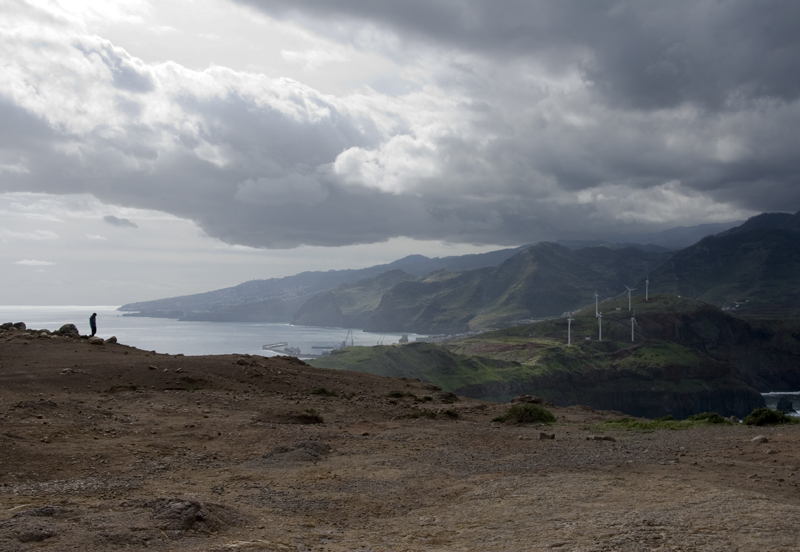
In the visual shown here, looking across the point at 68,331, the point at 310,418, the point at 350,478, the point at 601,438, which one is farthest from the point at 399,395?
the point at 68,331

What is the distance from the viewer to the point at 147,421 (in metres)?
18.0

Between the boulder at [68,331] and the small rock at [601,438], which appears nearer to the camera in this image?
the small rock at [601,438]

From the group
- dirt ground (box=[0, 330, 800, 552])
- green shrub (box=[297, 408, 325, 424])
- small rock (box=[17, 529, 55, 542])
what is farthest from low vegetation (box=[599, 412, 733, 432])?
small rock (box=[17, 529, 55, 542])

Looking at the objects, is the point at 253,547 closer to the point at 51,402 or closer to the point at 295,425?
the point at 295,425

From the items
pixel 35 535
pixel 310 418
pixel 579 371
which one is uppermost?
pixel 35 535

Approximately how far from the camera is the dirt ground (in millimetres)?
8461

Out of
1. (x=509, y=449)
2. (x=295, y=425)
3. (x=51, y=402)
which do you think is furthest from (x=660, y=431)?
(x=51, y=402)

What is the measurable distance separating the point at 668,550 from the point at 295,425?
1395 cm

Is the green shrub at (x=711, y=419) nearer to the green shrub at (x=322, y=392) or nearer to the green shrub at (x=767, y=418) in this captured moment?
the green shrub at (x=767, y=418)

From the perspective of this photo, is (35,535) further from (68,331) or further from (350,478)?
(68,331)

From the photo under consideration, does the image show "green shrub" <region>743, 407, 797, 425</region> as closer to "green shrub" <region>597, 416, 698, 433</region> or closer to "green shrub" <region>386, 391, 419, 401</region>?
"green shrub" <region>597, 416, 698, 433</region>

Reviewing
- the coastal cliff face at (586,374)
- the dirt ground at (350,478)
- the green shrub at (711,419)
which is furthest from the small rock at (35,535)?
the coastal cliff face at (586,374)

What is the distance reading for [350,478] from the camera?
12828 millimetres

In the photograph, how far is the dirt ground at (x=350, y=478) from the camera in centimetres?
846
